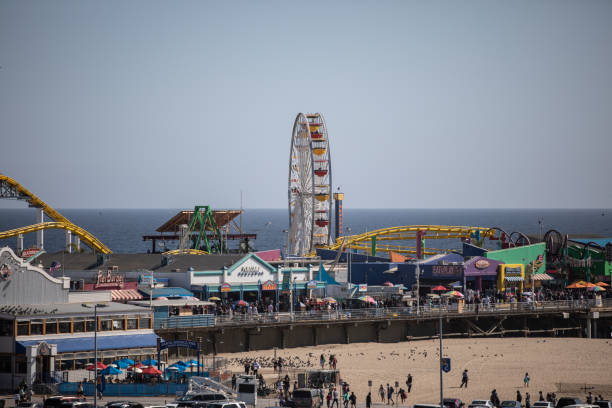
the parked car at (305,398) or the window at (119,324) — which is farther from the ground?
the window at (119,324)

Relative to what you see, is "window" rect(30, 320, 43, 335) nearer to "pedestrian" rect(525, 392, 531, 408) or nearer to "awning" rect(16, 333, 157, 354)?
"awning" rect(16, 333, 157, 354)

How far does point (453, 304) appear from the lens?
6394cm

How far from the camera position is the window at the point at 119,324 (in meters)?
47.3

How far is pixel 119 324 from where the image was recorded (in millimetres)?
47438

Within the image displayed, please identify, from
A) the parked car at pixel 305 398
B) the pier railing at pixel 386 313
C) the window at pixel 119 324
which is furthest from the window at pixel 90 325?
the parked car at pixel 305 398

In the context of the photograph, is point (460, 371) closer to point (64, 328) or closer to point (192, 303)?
point (192, 303)

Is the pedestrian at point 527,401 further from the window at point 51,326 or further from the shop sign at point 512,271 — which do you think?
the shop sign at point 512,271

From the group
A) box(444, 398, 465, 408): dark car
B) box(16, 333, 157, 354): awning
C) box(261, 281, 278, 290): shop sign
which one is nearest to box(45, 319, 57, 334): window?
box(16, 333, 157, 354): awning

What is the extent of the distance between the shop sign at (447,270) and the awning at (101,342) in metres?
27.6

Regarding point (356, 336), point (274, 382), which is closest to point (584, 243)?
point (356, 336)

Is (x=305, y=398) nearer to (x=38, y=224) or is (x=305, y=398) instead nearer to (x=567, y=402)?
(x=567, y=402)

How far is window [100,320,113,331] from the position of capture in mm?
46700

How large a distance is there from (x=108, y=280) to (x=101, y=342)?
10.6 m

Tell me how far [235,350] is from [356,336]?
8.75 meters
